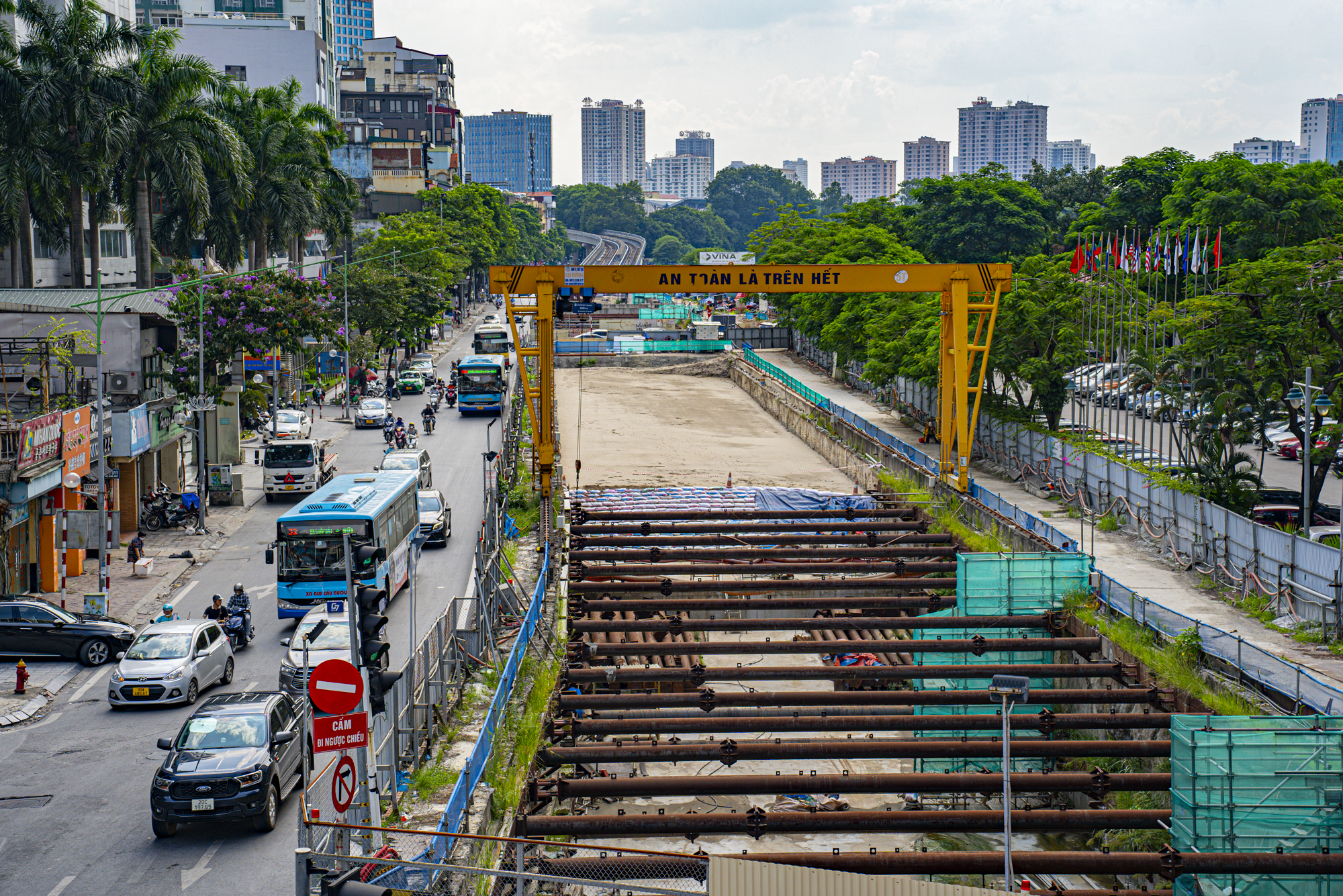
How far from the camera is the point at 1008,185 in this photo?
317 ft

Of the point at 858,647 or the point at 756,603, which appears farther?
the point at 756,603

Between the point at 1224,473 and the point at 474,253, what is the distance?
4514 inches

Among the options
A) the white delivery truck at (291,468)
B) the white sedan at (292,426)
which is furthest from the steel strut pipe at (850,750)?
the white sedan at (292,426)

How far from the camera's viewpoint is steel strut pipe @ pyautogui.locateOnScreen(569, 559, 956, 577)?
31.5 m

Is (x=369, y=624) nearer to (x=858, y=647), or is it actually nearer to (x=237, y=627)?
(x=858, y=647)

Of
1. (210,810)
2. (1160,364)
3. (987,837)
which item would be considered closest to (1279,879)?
(987,837)

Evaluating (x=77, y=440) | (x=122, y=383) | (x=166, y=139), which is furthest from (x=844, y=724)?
(x=166, y=139)

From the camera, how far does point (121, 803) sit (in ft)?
65.2

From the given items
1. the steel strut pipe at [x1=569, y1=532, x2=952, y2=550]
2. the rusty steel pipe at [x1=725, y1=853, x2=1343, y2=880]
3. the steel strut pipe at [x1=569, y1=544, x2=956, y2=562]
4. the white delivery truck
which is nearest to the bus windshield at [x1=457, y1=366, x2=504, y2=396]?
the white delivery truck

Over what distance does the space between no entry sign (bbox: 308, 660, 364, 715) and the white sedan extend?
41.6 metres

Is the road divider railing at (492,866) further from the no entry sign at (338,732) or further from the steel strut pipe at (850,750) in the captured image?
the steel strut pipe at (850,750)

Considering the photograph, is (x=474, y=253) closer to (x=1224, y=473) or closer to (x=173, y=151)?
(x=173, y=151)

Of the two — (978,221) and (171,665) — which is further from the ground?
(978,221)

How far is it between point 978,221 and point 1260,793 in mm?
82091
